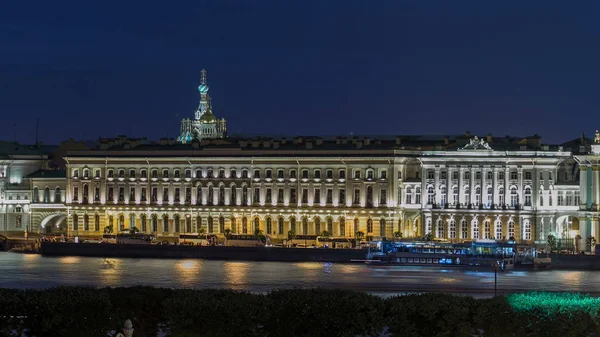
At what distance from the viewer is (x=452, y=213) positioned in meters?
79.7

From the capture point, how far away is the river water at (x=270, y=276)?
58469 millimetres

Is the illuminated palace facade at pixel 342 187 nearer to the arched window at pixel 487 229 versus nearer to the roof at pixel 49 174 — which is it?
the arched window at pixel 487 229

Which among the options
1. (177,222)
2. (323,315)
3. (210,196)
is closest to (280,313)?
(323,315)

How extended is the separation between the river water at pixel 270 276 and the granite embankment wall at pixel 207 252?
4.79 ft

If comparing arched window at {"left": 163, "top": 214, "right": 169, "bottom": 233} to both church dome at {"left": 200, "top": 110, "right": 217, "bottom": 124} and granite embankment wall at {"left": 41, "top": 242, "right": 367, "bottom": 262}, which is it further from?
church dome at {"left": 200, "top": 110, "right": 217, "bottom": 124}

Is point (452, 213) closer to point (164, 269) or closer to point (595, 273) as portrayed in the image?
point (595, 273)

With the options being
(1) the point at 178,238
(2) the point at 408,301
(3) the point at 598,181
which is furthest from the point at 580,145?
(2) the point at 408,301

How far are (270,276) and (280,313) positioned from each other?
95.6 feet

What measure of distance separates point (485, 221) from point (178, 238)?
1591 centimetres

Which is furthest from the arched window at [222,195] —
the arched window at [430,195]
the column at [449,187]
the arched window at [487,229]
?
the arched window at [487,229]

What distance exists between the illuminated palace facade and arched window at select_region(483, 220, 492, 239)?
5 cm

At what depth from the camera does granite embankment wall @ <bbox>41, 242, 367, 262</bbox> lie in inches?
2960

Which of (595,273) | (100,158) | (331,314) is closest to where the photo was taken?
(331,314)

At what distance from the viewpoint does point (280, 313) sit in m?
34.7
